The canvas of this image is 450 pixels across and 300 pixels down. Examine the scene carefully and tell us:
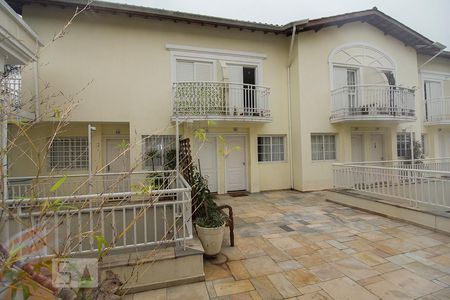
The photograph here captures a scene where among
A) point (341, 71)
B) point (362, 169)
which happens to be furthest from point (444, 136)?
point (362, 169)

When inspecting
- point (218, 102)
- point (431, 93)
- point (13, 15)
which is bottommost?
point (218, 102)

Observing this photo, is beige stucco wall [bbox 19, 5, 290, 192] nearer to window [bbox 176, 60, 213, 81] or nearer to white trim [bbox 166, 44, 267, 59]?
white trim [bbox 166, 44, 267, 59]

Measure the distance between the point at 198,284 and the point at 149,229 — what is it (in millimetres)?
2617

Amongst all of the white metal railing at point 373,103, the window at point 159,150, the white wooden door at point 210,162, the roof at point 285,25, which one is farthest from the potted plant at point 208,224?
the white metal railing at point 373,103

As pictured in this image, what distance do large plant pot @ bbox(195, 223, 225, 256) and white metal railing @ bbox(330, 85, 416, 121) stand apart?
7.44 meters

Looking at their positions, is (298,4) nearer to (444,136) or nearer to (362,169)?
(444,136)

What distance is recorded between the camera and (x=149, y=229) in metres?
5.26

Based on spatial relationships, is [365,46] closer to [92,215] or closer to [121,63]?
[121,63]

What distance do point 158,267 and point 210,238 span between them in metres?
0.90

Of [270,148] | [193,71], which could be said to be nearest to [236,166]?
[270,148]

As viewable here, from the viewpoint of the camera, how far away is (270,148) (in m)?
9.34

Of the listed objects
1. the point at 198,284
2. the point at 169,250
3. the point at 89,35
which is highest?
the point at 89,35

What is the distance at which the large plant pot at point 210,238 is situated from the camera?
3.56 metres

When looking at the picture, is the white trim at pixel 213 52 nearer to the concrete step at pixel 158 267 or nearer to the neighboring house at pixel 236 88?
the neighboring house at pixel 236 88
